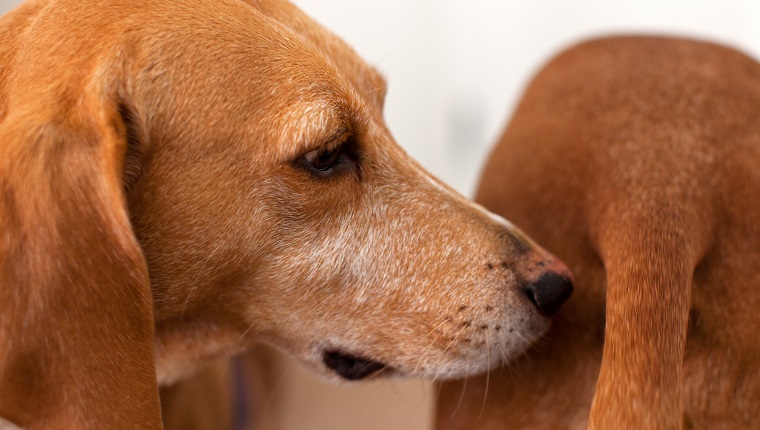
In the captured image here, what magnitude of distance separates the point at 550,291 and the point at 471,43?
211cm

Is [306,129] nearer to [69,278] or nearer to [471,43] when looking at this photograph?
[69,278]

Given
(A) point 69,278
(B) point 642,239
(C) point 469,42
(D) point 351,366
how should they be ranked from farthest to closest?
(C) point 469,42 → (D) point 351,366 → (B) point 642,239 → (A) point 69,278

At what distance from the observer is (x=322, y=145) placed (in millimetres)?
1091

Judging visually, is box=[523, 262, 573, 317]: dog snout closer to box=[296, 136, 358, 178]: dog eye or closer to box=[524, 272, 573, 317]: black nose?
box=[524, 272, 573, 317]: black nose

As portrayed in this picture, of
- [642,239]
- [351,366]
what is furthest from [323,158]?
[642,239]

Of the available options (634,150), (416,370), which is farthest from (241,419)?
(634,150)

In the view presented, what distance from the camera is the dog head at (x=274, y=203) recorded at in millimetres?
1047

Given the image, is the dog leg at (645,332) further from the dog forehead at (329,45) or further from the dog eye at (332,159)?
the dog forehead at (329,45)

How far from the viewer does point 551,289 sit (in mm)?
1143

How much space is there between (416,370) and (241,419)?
106 cm

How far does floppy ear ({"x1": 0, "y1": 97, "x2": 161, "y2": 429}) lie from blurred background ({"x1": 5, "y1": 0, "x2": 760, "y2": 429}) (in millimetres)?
1711

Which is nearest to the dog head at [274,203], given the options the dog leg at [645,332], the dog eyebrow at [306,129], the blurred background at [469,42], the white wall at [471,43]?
the dog eyebrow at [306,129]

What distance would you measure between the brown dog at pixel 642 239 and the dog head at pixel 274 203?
0.08 m

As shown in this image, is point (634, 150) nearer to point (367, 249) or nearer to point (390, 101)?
point (367, 249)
